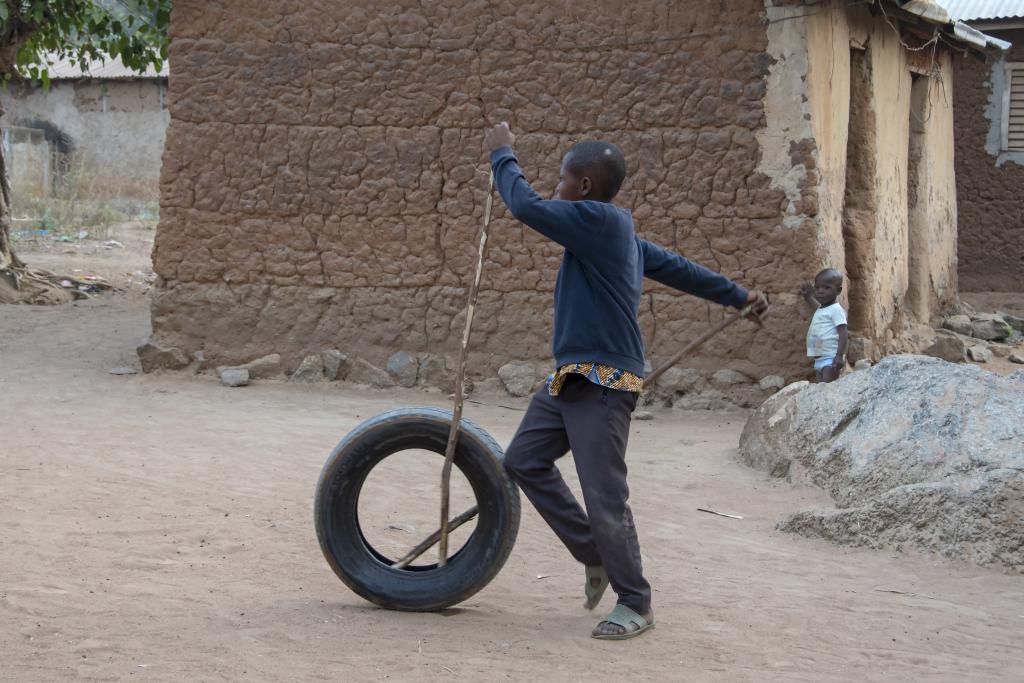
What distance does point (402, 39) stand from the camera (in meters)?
7.48

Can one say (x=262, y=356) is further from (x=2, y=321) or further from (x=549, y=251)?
(x=2, y=321)

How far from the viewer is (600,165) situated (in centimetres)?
350

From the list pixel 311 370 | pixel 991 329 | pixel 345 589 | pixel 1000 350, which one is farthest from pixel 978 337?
pixel 345 589

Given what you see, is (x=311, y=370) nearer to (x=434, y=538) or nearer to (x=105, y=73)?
(x=434, y=538)

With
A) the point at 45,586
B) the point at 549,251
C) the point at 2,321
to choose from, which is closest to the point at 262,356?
the point at 549,251

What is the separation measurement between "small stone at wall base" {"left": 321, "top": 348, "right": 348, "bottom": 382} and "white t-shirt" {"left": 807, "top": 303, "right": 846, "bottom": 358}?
3.02 meters

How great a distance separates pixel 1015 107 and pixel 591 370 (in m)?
11.5

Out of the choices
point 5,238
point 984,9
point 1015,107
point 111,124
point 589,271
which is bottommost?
point 5,238

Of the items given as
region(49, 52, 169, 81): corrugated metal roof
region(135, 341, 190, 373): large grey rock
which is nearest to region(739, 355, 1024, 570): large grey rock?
region(135, 341, 190, 373): large grey rock

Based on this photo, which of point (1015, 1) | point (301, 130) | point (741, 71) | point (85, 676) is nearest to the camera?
Result: point (85, 676)

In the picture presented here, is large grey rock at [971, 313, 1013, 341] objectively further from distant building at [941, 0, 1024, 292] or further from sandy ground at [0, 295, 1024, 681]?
sandy ground at [0, 295, 1024, 681]

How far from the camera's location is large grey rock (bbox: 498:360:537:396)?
24.8 ft

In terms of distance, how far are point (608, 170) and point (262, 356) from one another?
4.82 m

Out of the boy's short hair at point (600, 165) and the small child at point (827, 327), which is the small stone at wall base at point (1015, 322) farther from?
the boy's short hair at point (600, 165)
